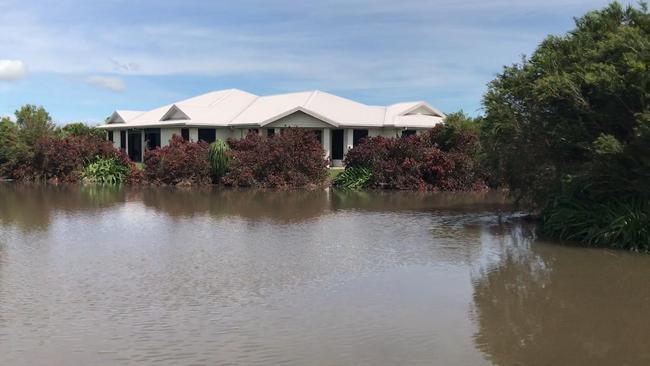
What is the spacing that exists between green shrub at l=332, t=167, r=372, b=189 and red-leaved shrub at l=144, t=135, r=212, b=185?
21.1ft

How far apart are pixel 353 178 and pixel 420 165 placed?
339 cm

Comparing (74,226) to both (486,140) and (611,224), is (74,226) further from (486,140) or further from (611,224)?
(611,224)

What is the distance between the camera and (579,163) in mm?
13406

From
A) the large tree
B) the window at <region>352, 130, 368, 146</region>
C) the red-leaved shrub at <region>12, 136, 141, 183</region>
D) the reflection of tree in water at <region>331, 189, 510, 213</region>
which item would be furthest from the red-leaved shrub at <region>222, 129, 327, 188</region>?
the large tree

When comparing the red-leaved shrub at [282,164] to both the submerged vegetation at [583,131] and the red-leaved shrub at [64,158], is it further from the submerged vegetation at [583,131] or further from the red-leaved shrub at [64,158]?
the submerged vegetation at [583,131]

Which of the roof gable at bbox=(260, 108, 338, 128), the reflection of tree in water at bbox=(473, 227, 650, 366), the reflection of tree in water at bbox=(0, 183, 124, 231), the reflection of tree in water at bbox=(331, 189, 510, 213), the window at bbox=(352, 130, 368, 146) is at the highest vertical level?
the roof gable at bbox=(260, 108, 338, 128)

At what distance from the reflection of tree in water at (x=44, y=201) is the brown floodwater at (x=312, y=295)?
391mm

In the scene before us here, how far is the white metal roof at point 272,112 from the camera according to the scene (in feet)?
118

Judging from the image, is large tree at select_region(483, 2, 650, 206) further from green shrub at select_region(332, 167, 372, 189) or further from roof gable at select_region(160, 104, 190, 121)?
roof gable at select_region(160, 104, 190, 121)

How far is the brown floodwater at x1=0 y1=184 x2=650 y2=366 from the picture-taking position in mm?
6488

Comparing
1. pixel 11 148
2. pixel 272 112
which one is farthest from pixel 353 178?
pixel 11 148

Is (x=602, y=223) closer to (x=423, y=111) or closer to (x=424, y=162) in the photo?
(x=424, y=162)

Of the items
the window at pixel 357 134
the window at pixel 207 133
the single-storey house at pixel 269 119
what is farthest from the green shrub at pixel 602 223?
the window at pixel 207 133

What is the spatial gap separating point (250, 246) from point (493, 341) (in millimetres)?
6674
